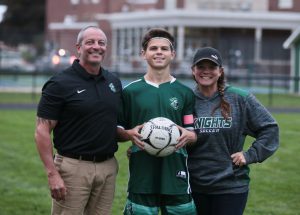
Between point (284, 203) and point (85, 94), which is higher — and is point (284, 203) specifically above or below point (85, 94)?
below

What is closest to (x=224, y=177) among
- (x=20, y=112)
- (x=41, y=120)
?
(x=41, y=120)

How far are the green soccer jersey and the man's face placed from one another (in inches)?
13.1

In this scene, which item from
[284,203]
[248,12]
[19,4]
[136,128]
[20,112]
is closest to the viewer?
[136,128]

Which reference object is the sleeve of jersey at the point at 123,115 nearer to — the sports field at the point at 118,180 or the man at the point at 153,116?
the man at the point at 153,116

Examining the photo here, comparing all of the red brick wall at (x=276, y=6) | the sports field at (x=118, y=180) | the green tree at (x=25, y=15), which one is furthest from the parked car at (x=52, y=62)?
the green tree at (x=25, y=15)

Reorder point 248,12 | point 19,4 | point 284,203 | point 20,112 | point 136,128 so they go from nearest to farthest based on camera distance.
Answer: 1. point 136,128
2. point 284,203
3. point 20,112
4. point 248,12
5. point 19,4

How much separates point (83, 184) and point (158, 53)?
3.84 ft

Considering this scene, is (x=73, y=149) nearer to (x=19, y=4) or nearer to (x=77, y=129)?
(x=77, y=129)

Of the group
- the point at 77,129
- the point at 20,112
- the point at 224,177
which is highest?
the point at 77,129

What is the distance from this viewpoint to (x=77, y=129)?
16.6 feet

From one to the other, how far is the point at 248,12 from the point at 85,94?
4624 cm

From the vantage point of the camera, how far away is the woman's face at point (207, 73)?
201 inches

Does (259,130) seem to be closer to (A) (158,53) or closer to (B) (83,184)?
(A) (158,53)

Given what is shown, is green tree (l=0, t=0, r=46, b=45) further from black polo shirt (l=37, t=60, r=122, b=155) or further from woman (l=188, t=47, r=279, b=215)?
woman (l=188, t=47, r=279, b=215)
